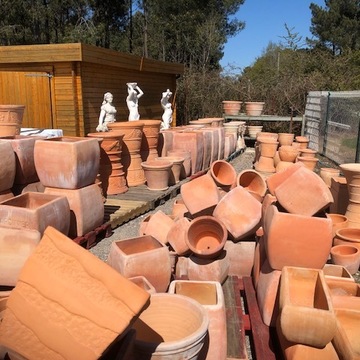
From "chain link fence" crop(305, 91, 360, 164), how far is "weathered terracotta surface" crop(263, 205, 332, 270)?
4784 millimetres

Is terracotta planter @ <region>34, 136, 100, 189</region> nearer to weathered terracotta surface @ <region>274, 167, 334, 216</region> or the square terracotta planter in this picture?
the square terracotta planter

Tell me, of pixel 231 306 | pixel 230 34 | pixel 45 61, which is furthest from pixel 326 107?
pixel 230 34

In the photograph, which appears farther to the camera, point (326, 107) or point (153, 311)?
point (326, 107)

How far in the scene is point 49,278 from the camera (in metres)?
1.60

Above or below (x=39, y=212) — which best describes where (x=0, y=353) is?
below

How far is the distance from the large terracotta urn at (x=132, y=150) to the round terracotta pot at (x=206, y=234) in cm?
311

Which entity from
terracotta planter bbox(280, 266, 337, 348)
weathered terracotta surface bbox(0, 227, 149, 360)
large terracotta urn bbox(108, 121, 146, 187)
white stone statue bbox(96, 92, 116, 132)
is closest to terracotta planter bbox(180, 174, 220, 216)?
terracotta planter bbox(280, 266, 337, 348)

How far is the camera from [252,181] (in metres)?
4.57

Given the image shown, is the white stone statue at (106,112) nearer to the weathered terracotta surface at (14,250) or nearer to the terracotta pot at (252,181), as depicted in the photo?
the terracotta pot at (252,181)

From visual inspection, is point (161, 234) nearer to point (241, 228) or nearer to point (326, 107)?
point (241, 228)

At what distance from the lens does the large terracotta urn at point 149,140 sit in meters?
6.37

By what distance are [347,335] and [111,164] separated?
4018mm

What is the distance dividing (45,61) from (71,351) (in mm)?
7396

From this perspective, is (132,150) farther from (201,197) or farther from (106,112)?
(201,197)
